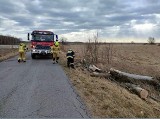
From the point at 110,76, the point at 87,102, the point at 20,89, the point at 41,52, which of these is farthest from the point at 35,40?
the point at 87,102

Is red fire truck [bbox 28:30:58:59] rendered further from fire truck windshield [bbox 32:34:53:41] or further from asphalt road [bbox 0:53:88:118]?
asphalt road [bbox 0:53:88:118]

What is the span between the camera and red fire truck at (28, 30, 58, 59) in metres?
29.3

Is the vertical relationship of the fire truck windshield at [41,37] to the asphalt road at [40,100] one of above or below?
above

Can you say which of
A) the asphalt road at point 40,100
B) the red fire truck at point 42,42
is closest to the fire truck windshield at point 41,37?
the red fire truck at point 42,42

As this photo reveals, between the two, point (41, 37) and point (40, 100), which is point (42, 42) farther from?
point (40, 100)

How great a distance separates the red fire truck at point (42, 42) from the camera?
2927 centimetres

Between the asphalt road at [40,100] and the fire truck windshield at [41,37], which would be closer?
the asphalt road at [40,100]

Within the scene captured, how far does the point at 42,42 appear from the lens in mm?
29328

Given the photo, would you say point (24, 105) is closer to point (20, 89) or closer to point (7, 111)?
point (7, 111)

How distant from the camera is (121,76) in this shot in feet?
53.8

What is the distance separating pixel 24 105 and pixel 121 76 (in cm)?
842

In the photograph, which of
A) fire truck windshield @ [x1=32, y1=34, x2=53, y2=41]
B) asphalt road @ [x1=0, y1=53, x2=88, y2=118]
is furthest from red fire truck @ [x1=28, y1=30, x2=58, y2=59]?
asphalt road @ [x1=0, y1=53, x2=88, y2=118]

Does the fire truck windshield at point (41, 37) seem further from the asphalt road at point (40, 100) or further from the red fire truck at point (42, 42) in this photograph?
the asphalt road at point (40, 100)

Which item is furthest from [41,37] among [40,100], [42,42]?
[40,100]
